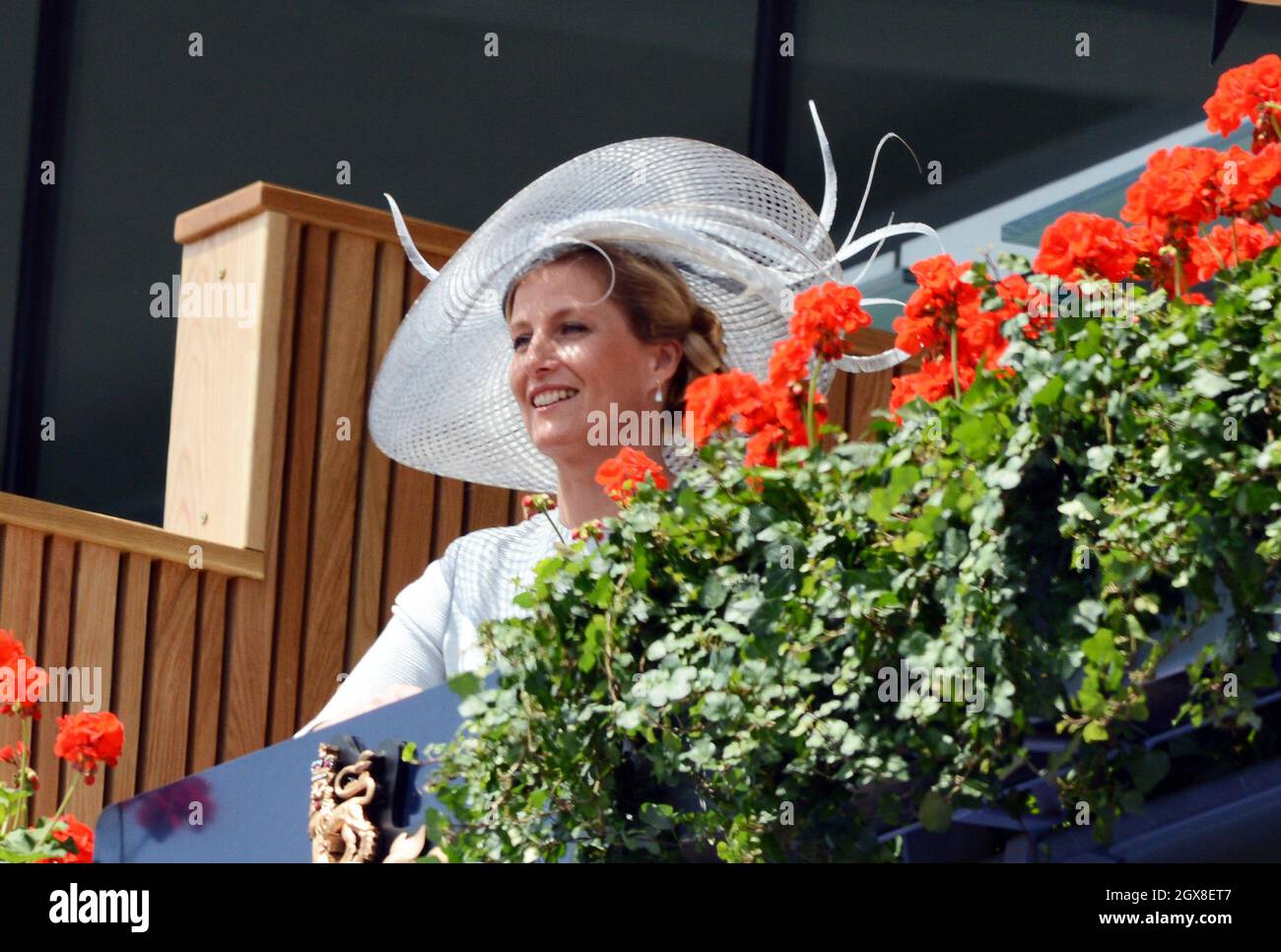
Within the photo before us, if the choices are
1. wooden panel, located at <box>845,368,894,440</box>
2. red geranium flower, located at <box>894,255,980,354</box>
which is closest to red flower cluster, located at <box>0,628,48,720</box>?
red geranium flower, located at <box>894,255,980,354</box>

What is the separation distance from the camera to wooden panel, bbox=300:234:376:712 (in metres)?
4.75

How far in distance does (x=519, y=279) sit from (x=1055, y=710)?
6.23 ft

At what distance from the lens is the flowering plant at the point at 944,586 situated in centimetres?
159

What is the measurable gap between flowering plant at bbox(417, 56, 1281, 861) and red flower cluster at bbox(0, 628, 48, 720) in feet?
4.12

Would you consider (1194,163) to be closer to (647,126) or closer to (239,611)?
(239,611)

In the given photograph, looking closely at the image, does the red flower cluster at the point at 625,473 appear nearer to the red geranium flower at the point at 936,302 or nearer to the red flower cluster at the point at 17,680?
the red geranium flower at the point at 936,302

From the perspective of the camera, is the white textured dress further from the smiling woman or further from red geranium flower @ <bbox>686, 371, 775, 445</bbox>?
red geranium flower @ <bbox>686, 371, 775, 445</bbox>

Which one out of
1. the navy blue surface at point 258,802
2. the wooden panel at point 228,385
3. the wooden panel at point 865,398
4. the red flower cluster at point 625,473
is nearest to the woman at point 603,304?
the navy blue surface at point 258,802

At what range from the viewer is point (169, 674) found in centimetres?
456

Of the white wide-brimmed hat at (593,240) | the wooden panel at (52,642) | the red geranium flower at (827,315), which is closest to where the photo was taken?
the red geranium flower at (827,315)

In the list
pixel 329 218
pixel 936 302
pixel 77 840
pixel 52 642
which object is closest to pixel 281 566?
pixel 52 642
